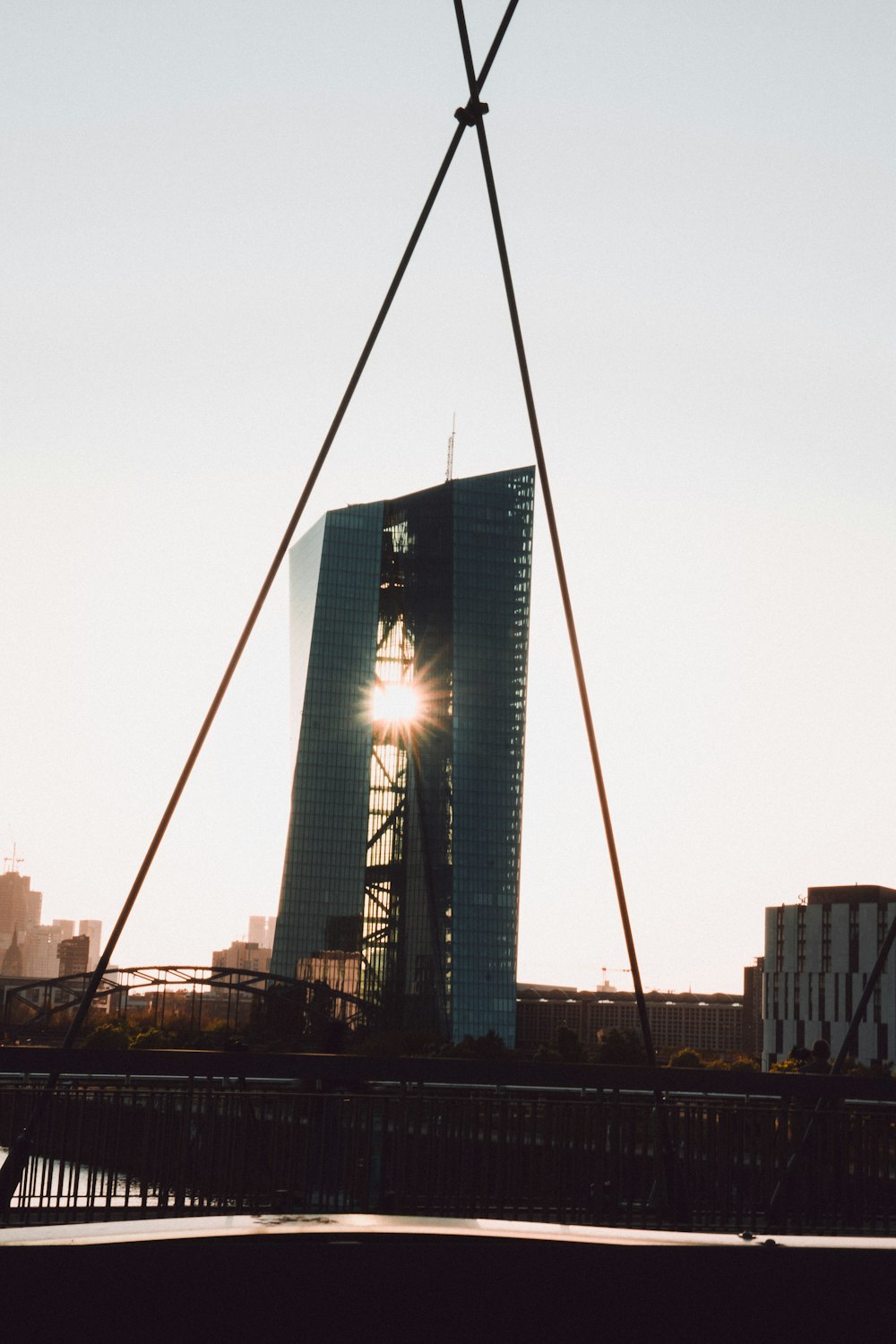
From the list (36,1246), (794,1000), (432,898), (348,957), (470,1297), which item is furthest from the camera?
(348,957)

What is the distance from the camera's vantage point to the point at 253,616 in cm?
978

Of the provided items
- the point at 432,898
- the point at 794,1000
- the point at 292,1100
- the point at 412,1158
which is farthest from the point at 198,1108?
the point at 432,898

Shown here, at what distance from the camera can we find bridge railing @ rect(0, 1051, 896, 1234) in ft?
30.4

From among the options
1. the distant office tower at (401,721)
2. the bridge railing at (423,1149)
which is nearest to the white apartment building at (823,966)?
the distant office tower at (401,721)

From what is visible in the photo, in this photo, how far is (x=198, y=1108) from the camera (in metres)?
9.48

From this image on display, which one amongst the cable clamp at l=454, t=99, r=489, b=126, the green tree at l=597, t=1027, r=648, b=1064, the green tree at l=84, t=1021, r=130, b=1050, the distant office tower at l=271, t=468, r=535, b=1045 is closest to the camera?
the cable clamp at l=454, t=99, r=489, b=126

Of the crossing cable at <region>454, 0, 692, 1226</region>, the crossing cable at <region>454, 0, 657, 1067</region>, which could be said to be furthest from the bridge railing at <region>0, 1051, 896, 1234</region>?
the crossing cable at <region>454, 0, 657, 1067</region>

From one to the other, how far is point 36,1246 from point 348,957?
125700mm

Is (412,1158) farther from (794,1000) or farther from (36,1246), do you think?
(794,1000)

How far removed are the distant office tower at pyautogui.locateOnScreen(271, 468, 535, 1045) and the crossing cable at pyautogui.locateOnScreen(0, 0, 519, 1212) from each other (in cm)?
10717

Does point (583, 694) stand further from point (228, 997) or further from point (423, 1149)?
point (228, 997)

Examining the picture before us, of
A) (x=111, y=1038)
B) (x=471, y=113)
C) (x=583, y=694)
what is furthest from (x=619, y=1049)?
(x=471, y=113)

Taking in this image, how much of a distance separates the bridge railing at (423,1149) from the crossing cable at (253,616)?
0.36 m

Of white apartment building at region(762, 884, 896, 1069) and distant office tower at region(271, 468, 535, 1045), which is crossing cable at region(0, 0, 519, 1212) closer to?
white apartment building at region(762, 884, 896, 1069)
